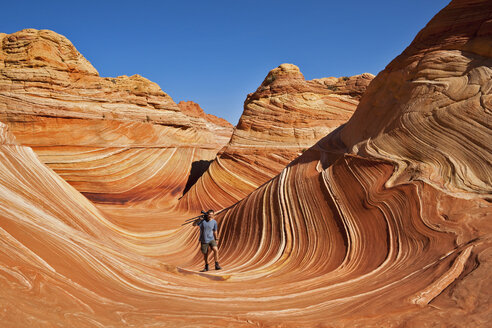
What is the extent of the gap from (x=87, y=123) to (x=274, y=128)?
708cm

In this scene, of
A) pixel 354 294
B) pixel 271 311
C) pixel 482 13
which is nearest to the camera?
pixel 271 311

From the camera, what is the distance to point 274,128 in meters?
13.4

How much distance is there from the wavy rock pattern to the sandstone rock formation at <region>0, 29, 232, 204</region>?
21.0 ft

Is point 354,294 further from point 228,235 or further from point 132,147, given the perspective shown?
point 132,147

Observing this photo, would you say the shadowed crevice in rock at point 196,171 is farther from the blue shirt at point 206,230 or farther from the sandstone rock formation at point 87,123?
the blue shirt at point 206,230

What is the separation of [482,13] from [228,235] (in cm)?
569

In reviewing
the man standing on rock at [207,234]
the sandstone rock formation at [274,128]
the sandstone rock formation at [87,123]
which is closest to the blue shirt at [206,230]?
the man standing on rock at [207,234]

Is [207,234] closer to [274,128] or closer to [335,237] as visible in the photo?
[335,237]

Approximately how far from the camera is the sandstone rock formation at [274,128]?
12602 millimetres

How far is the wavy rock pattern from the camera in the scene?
8.10 feet

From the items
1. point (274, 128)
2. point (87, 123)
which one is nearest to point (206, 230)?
point (274, 128)

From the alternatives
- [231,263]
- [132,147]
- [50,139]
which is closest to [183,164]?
[132,147]

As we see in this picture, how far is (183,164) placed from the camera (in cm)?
1603

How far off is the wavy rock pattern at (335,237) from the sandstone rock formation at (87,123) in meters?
6.40
